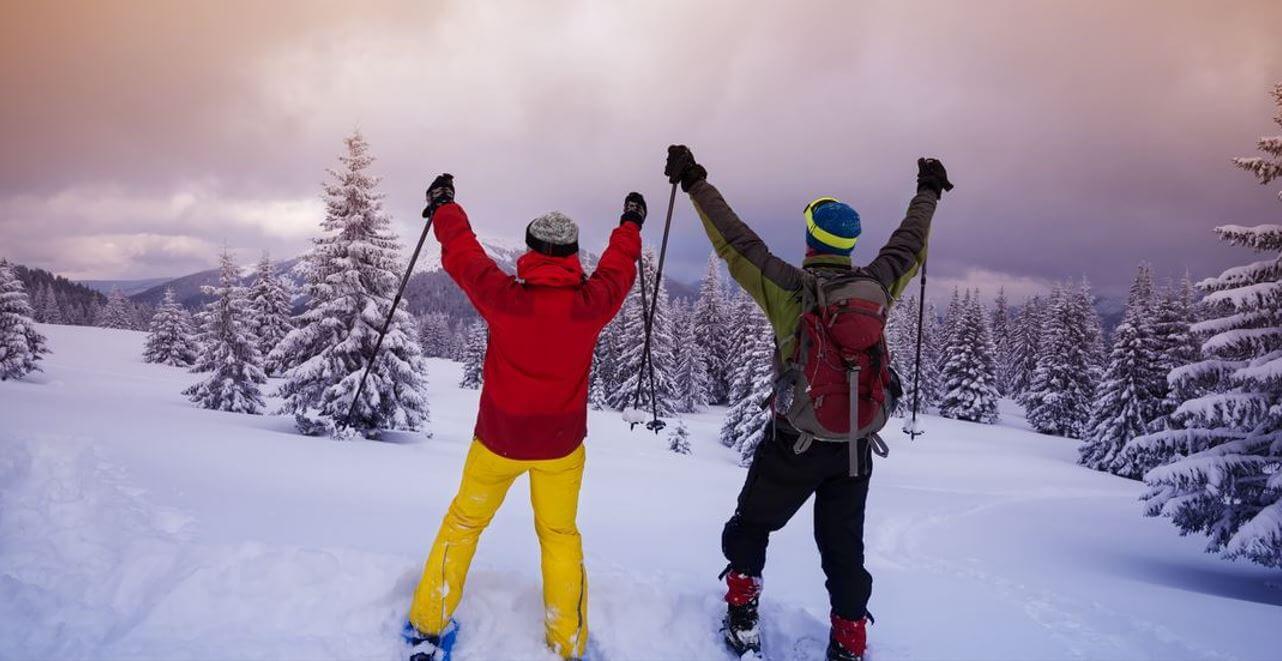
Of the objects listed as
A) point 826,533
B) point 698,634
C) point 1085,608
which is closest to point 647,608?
point 698,634

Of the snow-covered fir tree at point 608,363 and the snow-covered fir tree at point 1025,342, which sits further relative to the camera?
the snow-covered fir tree at point 1025,342

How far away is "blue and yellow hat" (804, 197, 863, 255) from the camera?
11.8 feet

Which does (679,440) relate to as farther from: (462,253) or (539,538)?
(462,253)

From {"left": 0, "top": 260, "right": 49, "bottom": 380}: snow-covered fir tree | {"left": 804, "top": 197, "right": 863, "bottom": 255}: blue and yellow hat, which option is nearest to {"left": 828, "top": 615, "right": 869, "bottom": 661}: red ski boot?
{"left": 804, "top": 197, "right": 863, "bottom": 255}: blue and yellow hat

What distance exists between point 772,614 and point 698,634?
2.14ft

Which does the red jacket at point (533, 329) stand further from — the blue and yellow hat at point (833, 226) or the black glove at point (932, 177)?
the black glove at point (932, 177)

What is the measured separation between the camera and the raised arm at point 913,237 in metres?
3.74

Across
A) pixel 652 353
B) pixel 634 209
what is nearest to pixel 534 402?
pixel 634 209

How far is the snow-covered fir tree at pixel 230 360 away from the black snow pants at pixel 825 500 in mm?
32188

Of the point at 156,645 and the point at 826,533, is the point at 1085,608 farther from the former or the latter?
the point at 156,645

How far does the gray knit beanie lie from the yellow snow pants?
1237mm

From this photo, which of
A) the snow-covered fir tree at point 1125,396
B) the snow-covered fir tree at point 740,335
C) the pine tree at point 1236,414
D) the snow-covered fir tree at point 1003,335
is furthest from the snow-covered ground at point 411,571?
the snow-covered fir tree at point 1003,335

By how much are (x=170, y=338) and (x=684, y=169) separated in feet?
194

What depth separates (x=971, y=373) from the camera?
149 feet
